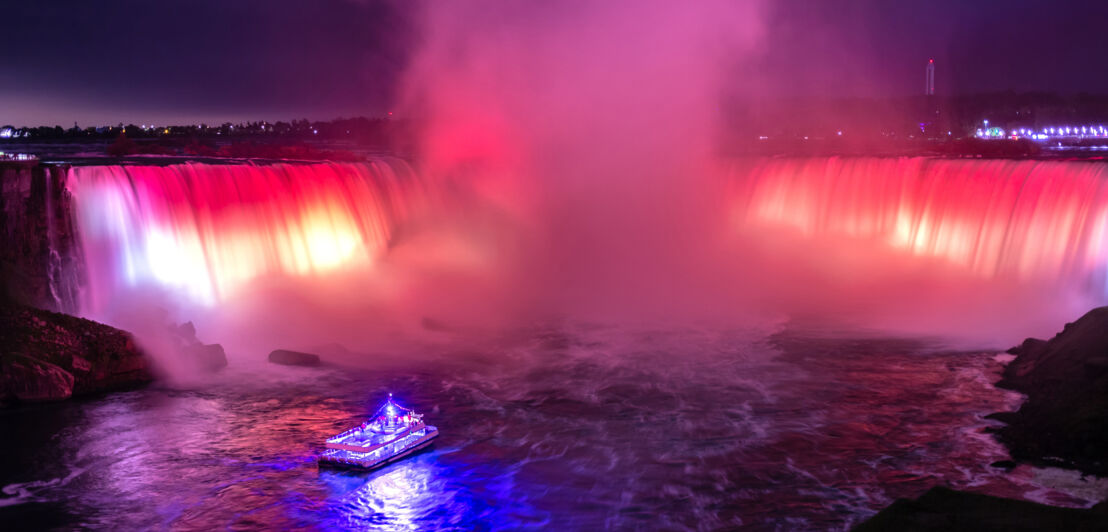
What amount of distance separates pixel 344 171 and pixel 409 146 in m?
10.5

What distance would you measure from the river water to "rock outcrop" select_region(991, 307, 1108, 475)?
0.39 meters

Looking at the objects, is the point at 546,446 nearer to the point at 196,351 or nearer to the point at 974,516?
the point at 974,516

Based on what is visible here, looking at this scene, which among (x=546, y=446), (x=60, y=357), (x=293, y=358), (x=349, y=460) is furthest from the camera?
(x=293, y=358)

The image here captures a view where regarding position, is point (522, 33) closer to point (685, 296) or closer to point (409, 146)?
point (409, 146)

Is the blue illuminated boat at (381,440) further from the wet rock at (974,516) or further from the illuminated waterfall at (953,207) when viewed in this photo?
the illuminated waterfall at (953,207)

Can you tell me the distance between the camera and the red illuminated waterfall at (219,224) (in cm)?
1812

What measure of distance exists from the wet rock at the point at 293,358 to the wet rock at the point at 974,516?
10384 mm

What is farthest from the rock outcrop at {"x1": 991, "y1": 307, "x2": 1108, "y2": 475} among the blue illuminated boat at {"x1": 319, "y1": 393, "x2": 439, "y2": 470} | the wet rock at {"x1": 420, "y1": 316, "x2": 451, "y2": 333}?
the wet rock at {"x1": 420, "y1": 316, "x2": 451, "y2": 333}

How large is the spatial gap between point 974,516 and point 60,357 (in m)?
12.3

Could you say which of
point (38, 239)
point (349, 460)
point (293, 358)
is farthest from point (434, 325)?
point (349, 460)

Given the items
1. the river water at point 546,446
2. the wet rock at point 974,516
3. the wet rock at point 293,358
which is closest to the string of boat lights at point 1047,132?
the river water at point 546,446

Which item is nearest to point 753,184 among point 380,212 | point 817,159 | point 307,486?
point 817,159

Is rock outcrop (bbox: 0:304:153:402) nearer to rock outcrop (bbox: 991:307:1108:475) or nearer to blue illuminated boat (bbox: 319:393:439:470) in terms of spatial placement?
blue illuminated boat (bbox: 319:393:439:470)

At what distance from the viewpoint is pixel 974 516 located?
8.44m
